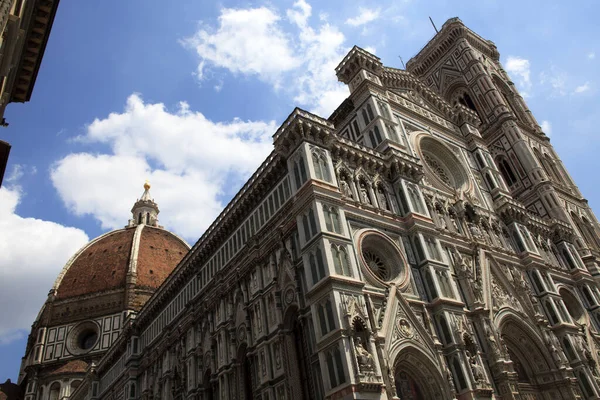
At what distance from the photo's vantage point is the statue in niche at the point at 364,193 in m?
24.5

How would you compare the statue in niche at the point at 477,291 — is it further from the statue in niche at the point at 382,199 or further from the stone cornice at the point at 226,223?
the stone cornice at the point at 226,223

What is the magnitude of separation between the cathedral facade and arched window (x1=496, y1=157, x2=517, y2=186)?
201 inches

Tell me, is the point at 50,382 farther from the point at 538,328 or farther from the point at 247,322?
the point at 538,328

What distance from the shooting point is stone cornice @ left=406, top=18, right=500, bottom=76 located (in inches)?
2179

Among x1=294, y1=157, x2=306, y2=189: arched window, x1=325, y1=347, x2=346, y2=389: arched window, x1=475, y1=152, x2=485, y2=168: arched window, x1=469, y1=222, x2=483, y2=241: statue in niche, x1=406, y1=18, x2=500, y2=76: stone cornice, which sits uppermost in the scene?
x1=406, y1=18, x2=500, y2=76: stone cornice

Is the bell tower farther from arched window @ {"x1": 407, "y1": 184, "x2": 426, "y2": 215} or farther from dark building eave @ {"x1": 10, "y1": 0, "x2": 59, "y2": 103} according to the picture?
dark building eave @ {"x1": 10, "y1": 0, "x2": 59, "y2": 103}

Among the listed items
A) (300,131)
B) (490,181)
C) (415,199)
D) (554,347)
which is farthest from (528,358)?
(300,131)

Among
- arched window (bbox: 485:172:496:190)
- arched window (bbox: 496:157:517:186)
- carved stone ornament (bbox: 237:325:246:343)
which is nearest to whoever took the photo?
carved stone ornament (bbox: 237:325:246:343)

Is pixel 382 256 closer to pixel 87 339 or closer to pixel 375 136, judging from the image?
pixel 375 136

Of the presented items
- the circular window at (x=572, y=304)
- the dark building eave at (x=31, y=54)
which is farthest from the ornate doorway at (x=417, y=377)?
the dark building eave at (x=31, y=54)

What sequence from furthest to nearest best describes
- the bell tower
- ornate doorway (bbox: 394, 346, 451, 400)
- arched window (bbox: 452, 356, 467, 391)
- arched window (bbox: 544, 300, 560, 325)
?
the bell tower → arched window (bbox: 544, 300, 560, 325) → arched window (bbox: 452, 356, 467, 391) → ornate doorway (bbox: 394, 346, 451, 400)

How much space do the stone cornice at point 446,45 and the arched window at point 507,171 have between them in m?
16.7

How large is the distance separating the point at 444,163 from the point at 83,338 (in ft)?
172

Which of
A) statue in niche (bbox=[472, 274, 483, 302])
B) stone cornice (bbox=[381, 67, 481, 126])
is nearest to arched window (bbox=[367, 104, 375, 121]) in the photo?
stone cornice (bbox=[381, 67, 481, 126])
